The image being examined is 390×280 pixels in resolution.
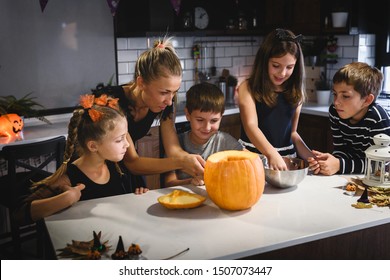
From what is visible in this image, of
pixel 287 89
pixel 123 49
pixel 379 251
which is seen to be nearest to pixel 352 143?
pixel 287 89

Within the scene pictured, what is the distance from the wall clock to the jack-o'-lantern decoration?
5.29 feet

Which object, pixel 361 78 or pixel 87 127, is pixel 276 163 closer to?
pixel 361 78

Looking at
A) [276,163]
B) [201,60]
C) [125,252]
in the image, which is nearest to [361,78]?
[276,163]

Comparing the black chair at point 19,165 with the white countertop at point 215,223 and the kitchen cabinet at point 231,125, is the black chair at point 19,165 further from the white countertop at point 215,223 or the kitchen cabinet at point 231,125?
the kitchen cabinet at point 231,125

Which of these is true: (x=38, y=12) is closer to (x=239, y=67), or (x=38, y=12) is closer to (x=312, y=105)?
(x=239, y=67)

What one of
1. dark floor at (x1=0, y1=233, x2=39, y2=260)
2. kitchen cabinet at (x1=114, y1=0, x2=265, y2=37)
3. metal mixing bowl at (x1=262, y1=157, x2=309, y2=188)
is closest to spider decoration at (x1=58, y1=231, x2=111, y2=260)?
metal mixing bowl at (x1=262, y1=157, x2=309, y2=188)

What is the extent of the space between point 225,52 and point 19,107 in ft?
6.04

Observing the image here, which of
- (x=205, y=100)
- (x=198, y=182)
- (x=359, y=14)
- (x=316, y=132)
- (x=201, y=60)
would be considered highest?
(x=359, y=14)

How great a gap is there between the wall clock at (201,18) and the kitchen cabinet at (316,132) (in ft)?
3.43

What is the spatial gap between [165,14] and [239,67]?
1.04 meters

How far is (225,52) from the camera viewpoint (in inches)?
157

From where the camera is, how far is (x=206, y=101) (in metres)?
1.81

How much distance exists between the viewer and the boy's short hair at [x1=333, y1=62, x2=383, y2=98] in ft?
5.71

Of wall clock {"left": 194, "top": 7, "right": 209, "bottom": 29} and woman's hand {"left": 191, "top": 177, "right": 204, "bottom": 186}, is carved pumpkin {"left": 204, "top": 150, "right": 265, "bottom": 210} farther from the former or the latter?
wall clock {"left": 194, "top": 7, "right": 209, "bottom": 29}
